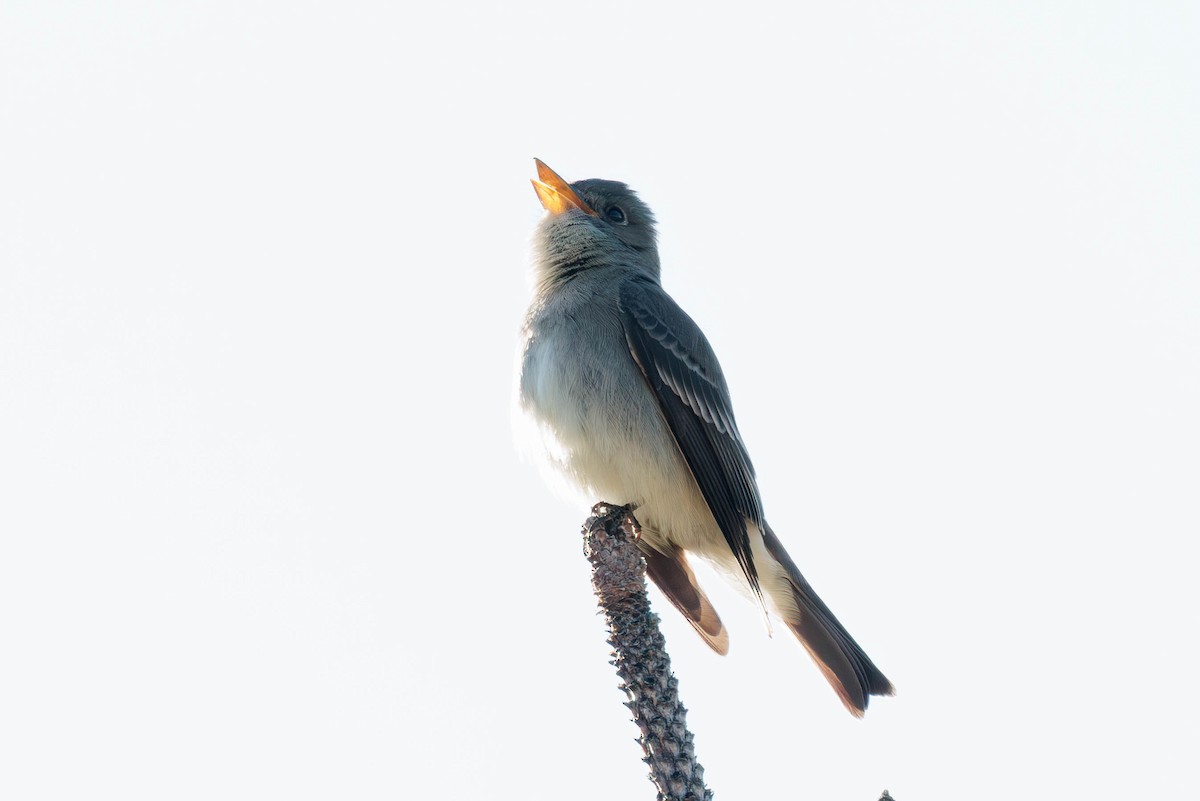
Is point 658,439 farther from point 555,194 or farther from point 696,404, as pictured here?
point 555,194

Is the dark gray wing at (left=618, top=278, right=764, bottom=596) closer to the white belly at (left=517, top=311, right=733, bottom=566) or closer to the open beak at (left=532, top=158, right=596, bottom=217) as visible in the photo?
the white belly at (left=517, top=311, right=733, bottom=566)

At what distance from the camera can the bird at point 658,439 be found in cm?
794

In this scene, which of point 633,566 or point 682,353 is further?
point 682,353

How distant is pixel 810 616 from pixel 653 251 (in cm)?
309

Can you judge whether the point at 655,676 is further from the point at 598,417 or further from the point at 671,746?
the point at 598,417

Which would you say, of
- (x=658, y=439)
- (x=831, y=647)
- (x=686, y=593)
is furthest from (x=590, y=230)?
(x=831, y=647)

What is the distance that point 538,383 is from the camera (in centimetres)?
802

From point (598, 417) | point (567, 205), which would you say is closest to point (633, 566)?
point (598, 417)

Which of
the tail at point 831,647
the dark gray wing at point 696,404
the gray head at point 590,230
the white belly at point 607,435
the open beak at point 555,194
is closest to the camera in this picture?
the white belly at point 607,435

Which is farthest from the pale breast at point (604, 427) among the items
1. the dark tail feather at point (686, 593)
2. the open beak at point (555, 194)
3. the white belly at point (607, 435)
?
the open beak at point (555, 194)

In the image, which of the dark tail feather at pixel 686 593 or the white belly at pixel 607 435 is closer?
the white belly at pixel 607 435

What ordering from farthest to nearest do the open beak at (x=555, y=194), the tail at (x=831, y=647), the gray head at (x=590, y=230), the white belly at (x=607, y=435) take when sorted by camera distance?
1. the open beak at (x=555, y=194)
2. the gray head at (x=590, y=230)
3. the tail at (x=831, y=647)
4. the white belly at (x=607, y=435)

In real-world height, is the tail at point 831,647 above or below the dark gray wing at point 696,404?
below

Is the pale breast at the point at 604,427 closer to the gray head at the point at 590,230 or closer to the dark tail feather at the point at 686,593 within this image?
the dark tail feather at the point at 686,593
